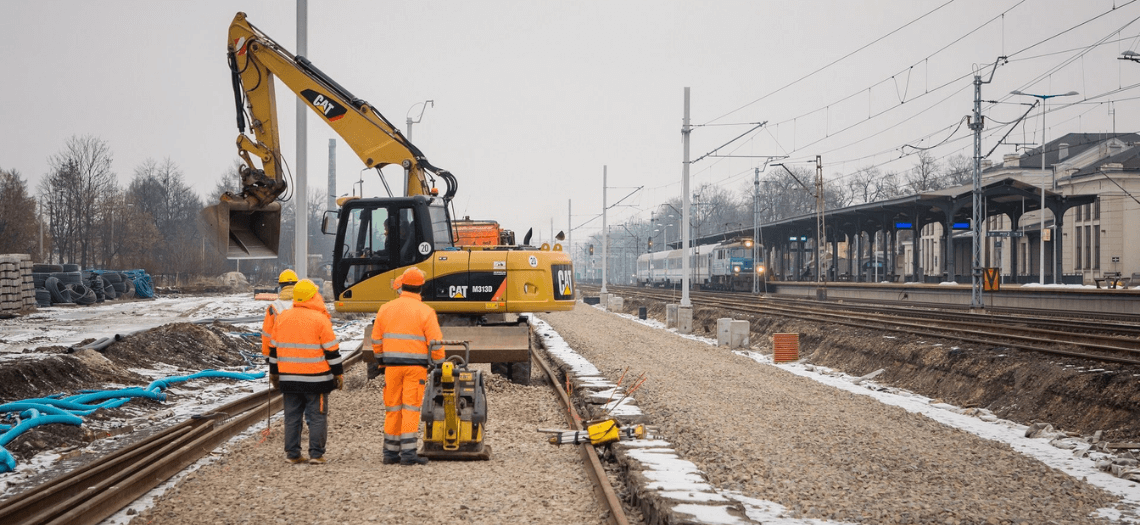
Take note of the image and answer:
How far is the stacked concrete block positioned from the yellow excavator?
66.8 ft

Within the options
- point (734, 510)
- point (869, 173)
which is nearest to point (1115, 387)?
point (734, 510)

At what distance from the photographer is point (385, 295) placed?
13211 mm

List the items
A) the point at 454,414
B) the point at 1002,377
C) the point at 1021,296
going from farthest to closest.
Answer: the point at 1021,296
the point at 1002,377
the point at 454,414

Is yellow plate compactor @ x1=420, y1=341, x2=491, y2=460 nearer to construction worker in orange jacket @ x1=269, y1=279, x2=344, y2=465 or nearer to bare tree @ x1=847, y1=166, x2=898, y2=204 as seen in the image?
construction worker in orange jacket @ x1=269, y1=279, x2=344, y2=465

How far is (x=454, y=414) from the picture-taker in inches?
331

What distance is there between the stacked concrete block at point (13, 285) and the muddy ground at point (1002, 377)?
25760 mm

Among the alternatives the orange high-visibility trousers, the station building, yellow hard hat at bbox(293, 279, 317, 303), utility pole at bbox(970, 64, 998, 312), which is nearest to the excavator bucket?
yellow hard hat at bbox(293, 279, 317, 303)

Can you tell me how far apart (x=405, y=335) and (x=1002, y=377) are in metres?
11.0

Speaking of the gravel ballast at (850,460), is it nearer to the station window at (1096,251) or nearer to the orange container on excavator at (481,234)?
the orange container on excavator at (481,234)

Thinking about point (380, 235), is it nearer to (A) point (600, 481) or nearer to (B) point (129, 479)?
(B) point (129, 479)

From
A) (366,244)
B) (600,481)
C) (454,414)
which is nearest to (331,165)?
(366,244)

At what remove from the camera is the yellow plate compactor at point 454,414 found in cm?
834

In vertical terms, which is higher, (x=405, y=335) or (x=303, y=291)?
(x=303, y=291)

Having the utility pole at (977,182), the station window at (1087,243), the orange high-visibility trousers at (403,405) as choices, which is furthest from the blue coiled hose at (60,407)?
the station window at (1087,243)
